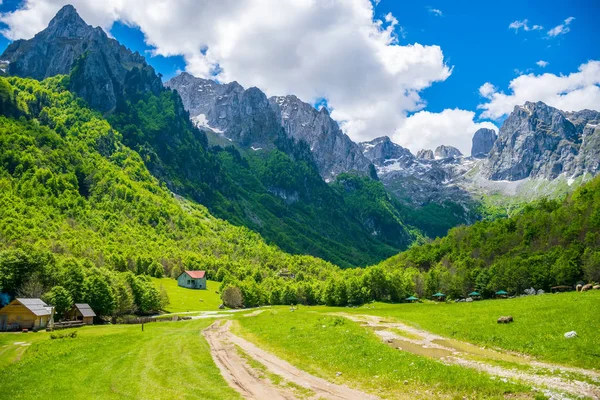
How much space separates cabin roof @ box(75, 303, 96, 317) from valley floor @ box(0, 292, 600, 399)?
125ft

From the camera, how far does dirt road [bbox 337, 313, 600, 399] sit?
21.4 metres

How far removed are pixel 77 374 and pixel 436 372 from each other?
2837cm

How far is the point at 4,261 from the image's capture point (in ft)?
292

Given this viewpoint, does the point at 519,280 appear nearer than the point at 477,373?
No

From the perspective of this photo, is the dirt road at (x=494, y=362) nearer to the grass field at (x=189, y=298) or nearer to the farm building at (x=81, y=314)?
the farm building at (x=81, y=314)

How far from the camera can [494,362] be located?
2845cm

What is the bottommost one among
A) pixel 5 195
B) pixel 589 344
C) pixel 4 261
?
pixel 589 344

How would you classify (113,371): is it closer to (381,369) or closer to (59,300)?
(381,369)

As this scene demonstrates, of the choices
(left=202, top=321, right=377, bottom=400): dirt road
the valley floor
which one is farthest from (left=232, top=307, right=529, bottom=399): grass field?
(left=202, top=321, right=377, bottom=400): dirt road

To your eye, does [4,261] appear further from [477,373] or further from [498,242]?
[498,242]

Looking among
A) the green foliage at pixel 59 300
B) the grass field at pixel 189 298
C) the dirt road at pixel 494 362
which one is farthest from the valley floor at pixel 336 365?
the grass field at pixel 189 298

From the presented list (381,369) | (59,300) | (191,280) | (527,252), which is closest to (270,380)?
(381,369)

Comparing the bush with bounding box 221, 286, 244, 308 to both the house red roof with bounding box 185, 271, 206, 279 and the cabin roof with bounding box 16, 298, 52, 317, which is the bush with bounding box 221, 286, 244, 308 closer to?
the house red roof with bounding box 185, 271, 206, 279

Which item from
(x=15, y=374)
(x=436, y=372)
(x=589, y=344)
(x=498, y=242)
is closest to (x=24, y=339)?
(x=15, y=374)
